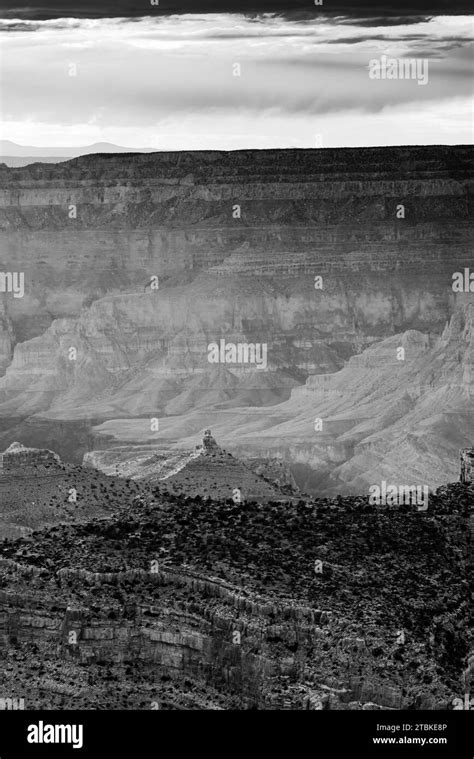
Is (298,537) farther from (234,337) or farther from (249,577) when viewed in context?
(234,337)

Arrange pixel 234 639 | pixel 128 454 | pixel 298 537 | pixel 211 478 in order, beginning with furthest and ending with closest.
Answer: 1. pixel 128 454
2. pixel 211 478
3. pixel 298 537
4. pixel 234 639

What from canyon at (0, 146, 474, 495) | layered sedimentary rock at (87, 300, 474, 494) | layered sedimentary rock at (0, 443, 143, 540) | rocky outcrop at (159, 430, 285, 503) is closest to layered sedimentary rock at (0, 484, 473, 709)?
layered sedimentary rock at (0, 443, 143, 540)

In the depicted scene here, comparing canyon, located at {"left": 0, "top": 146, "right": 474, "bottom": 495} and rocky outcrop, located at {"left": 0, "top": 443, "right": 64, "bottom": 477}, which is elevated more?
canyon, located at {"left": 0, "top": 146, "right": 474, "bottom": 495}

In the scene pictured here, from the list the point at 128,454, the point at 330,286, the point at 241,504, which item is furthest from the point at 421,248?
the point at 241,504

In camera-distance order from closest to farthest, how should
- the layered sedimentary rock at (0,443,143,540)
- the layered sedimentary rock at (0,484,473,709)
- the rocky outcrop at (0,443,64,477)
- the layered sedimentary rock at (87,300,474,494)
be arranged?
the layered sedimentary rock at (0,484,473,709) → the layered sedimentary rock at (0,443,143,540) → the rocky outcrop at (0,443,64,477) → the layered sedimentary rock at (87,300,474,494)

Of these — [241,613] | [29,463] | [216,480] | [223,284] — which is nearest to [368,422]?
[223,284]

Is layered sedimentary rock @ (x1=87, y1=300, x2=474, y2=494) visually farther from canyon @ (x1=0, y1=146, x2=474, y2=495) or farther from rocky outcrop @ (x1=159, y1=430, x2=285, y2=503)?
rocky outcrop @ (x1=159, y1=430, x2=285, y2=503)
